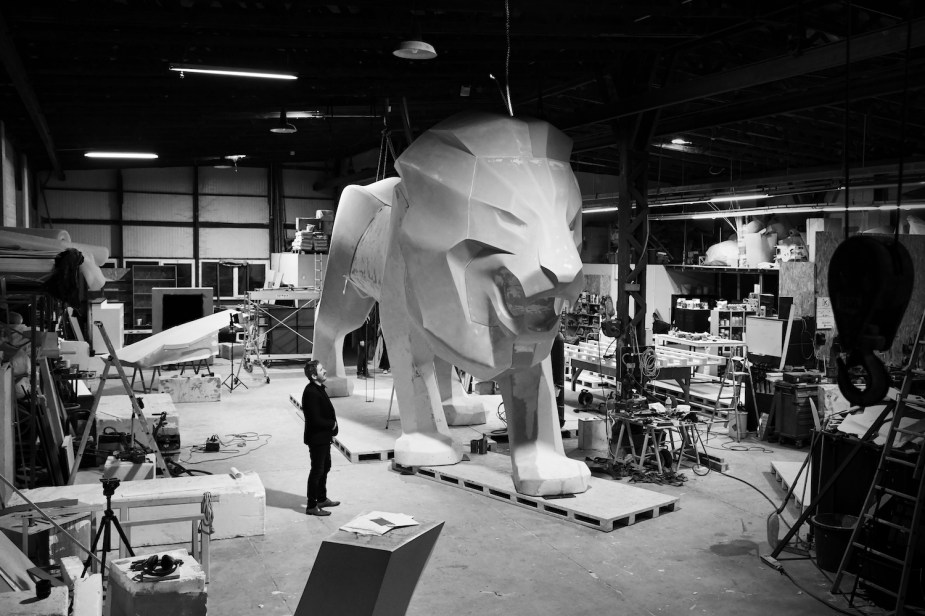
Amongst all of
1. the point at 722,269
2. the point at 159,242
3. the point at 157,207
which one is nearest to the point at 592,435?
the point at 722,269

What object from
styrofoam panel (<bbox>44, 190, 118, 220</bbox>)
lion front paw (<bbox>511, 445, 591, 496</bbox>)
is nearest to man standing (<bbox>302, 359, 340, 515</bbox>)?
lion front paw (<bbox>511, 445, 591, 496</bbox>)

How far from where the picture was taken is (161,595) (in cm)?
451

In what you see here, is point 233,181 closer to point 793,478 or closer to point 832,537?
point 793,478

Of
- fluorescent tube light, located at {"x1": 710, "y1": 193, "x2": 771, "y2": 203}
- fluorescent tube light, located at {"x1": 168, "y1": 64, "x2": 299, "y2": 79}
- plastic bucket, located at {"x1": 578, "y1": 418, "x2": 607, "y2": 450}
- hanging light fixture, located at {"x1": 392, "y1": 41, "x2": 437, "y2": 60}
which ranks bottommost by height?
plastic bucket, located at {"x1": 578, "y1": 418, "x2": 607, "y2": 450}

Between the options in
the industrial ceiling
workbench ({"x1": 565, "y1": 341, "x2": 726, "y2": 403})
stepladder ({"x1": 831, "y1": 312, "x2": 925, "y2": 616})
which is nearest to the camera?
stepladder ({"x1": 831, "y1": 312, "x2": 925, "y2": 616})

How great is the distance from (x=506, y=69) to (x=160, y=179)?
64.2 ft

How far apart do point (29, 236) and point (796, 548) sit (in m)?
7.06

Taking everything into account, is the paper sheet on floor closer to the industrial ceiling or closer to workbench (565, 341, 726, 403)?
the industrial ceiling

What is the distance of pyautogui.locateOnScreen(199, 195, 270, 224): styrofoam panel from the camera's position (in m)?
25.0

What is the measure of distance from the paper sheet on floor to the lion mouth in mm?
3369

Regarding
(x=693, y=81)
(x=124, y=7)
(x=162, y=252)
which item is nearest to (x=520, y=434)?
(x=693, y=81)

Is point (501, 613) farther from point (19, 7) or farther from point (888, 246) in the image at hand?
point (19, 7)

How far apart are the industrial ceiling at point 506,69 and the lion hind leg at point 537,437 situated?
3086mm

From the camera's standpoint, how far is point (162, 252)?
24.6 m
